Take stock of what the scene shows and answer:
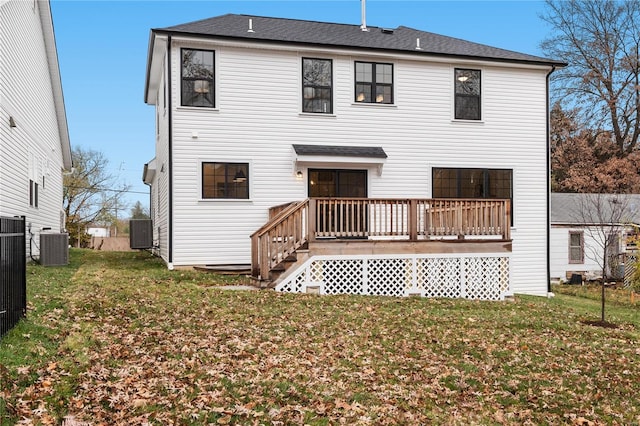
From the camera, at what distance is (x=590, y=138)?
33281mm

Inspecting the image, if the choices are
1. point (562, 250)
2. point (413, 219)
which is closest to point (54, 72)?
point (413, 219)

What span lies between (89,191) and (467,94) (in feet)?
92.2

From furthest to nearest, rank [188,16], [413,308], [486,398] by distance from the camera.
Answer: [188,16] < [413,308] < [486,398]

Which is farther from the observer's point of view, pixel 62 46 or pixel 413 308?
pixel 62 46

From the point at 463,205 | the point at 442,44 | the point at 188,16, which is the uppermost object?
the point at 188,16

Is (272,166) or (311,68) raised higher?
(311,68)

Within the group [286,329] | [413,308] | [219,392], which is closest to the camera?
[219,392]

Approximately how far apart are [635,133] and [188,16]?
127 feet

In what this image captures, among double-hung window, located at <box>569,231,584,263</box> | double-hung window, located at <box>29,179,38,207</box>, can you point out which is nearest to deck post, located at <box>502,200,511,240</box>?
double-hung window, located at <box>29,179,38,207</box>

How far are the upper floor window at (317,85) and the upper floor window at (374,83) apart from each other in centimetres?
83

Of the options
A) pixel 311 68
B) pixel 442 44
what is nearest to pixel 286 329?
pixel 311 68

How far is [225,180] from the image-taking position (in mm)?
14000

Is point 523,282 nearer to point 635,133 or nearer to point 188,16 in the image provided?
point 635,133

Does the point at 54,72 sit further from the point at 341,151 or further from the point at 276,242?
the point at 276,242
